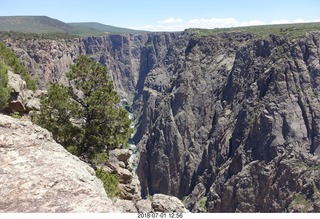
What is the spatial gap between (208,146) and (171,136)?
49.3 feet

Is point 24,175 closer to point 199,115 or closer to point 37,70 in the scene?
point 199,115

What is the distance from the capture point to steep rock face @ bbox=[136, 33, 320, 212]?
290 ft

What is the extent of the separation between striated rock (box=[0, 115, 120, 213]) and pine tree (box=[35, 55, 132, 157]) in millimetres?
13283

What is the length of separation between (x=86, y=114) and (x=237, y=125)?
9110cm

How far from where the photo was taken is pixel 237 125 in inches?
4400

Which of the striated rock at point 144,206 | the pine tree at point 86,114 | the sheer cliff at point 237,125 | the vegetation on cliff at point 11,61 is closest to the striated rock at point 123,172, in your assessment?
the pine tree at point 86,114

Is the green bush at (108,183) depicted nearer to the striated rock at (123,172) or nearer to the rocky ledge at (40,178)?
the striated rock at (123,172)

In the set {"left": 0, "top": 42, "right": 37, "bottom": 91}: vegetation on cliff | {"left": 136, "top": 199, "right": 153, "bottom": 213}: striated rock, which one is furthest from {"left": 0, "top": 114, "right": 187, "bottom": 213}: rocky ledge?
{"left": 0, "top": 42, "right": 37, "bottom": 91}: vegetation on cliff

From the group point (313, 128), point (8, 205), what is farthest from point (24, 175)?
point (313, 128)

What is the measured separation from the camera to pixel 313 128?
98438 millimetres

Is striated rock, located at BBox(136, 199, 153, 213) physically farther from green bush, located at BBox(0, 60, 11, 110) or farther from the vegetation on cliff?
the vegetation on cliff

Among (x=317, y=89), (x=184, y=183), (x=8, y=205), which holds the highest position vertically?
(x=8, y=205)

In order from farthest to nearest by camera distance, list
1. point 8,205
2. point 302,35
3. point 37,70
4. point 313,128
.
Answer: point 37,70, point 302,35, point 313,128, point 8,205

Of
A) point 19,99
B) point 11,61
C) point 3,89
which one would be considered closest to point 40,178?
→ point 3,89
